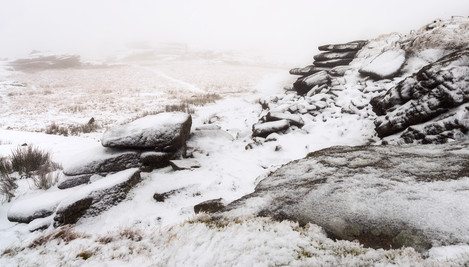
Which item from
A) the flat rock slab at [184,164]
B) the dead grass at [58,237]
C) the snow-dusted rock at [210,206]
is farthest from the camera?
the flat rock slab at [184,164]

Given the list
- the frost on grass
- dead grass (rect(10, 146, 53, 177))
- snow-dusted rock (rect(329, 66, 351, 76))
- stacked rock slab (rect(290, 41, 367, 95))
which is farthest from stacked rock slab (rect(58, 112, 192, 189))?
snow-dusted rock (rect(329, 66, 351, 76))

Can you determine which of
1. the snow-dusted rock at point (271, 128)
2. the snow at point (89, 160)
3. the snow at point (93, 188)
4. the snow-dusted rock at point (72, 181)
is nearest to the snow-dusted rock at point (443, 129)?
the snow-dusted rock at point (271, 128)

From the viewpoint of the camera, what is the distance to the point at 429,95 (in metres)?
5.66

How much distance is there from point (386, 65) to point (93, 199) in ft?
36.4

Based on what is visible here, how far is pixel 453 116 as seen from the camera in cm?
508

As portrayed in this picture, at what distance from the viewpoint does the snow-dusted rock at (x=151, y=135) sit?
19.9 feet

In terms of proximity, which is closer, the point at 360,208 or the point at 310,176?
the point at 360,208

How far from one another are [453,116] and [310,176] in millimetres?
3596

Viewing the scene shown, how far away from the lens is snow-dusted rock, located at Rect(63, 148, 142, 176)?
5.64m

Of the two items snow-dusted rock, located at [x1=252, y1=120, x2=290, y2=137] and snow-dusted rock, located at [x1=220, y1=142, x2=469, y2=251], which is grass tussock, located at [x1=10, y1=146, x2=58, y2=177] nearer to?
snow-dusted rock, located at [x1=220, y1=142, x2=469, y2=251]

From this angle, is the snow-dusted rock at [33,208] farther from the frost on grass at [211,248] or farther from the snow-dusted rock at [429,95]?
the snow-dusted rock at [429,95]

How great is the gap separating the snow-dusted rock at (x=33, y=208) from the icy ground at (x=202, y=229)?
13 cm

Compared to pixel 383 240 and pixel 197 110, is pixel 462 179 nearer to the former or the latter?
pixel 383 240

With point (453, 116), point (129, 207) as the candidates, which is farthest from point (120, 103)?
point (453, 116)
